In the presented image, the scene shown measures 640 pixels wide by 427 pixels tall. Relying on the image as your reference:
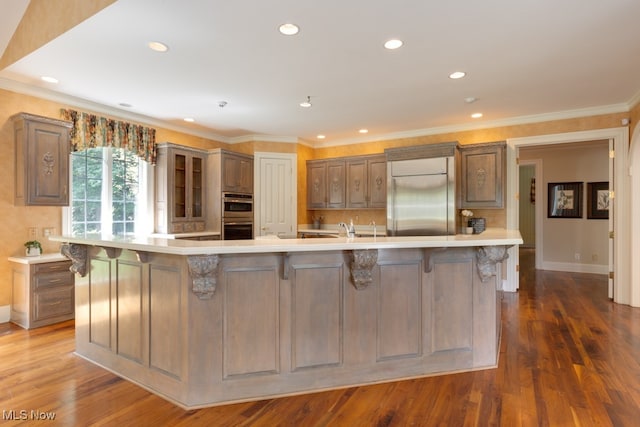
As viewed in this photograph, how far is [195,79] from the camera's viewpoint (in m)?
3.63

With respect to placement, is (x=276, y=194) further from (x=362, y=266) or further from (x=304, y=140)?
(x=362, y=266)

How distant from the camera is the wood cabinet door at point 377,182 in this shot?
19.3ft

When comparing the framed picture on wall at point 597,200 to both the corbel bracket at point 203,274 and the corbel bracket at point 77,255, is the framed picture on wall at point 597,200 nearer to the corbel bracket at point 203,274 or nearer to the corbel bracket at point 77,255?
the corbel bracket at point 203,274

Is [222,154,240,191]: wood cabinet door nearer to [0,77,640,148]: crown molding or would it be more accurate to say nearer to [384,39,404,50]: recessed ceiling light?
[0,77,640,148]: crown molding

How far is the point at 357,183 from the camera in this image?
20.3ft

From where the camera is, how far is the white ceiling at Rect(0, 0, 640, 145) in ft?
7.89

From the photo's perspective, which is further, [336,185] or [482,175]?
[336,185]

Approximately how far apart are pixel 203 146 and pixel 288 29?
3.90 metres

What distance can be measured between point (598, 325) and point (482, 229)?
1857 millimetres

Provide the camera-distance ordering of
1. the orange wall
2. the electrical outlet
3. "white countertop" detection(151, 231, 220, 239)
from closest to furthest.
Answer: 1. the electrical outlet
2. the orange wall
3. "white countertop" detection(151, 231, 220, 239)

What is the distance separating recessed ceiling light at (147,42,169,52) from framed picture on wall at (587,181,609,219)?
7872 millimetres

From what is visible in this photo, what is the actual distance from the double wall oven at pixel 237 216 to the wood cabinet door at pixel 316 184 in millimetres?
1229

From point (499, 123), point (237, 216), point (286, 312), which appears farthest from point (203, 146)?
point (499, 123)

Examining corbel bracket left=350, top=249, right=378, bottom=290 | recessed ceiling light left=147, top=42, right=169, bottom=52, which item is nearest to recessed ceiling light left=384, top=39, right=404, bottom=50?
corbel bracket left=350, top=249, right=378, bottom=290
